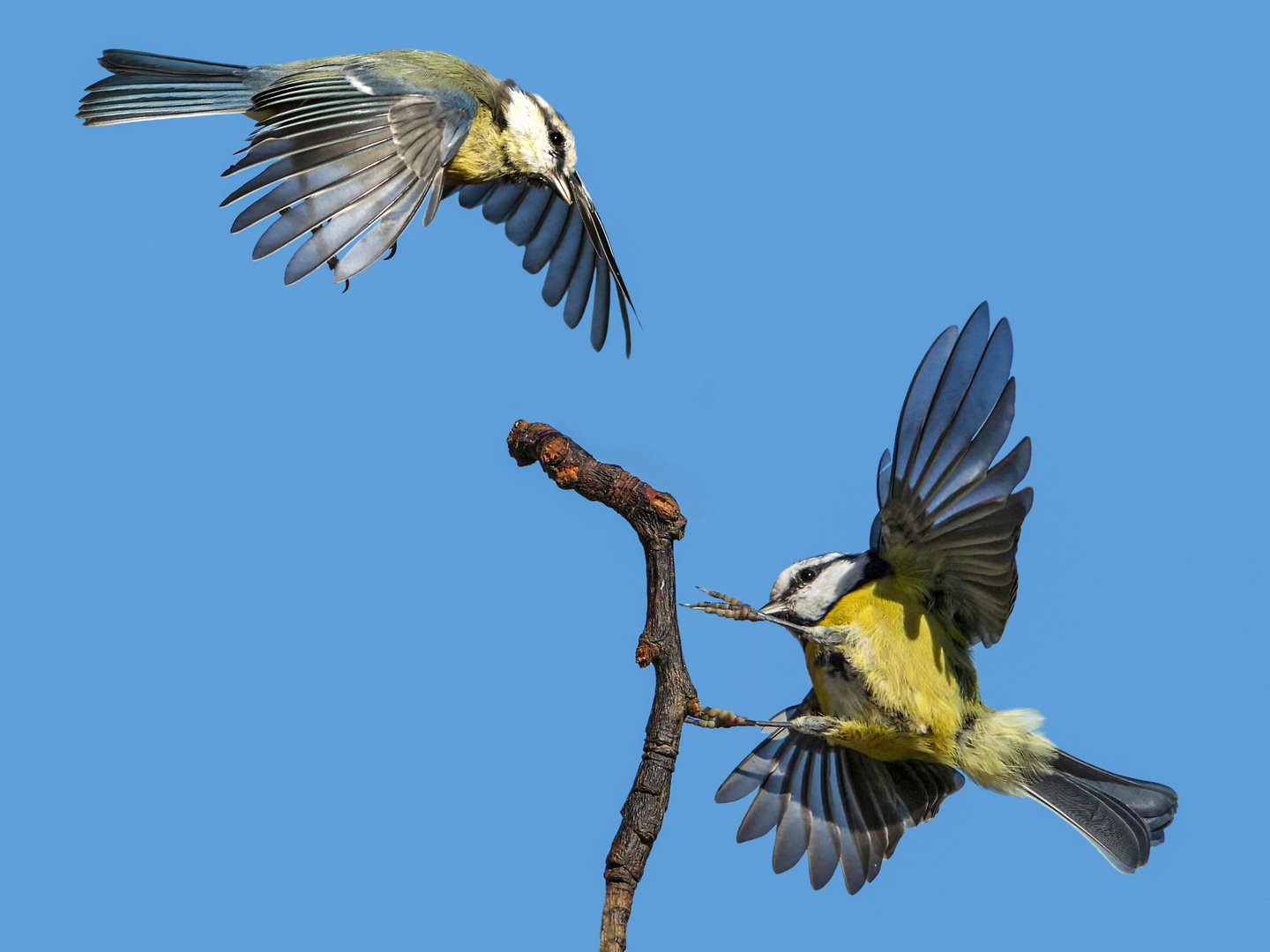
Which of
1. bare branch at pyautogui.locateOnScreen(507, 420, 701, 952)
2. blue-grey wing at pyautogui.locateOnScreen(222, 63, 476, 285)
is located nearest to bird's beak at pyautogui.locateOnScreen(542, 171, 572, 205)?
blue-grey wing at pyautogui.locateOnScreen(222, 63, 476, 285)

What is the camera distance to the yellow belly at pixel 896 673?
2.90 meters

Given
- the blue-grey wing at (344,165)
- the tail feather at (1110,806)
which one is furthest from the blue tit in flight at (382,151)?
the tail feather at (1110,806)

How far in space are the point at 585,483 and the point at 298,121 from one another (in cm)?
104

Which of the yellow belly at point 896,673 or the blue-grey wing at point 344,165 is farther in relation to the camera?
the yellow belly at point 896,673

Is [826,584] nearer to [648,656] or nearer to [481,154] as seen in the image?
[648,656]

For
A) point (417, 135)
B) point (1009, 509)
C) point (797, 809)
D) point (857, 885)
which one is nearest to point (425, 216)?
point (417, 135)

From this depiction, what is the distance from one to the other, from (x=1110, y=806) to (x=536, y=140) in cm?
231

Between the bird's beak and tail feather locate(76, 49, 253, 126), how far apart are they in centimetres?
84

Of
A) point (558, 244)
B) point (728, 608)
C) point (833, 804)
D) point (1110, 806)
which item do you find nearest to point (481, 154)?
point (558, 244)

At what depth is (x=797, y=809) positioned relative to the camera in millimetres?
3250

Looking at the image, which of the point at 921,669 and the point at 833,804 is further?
the point at 833,804

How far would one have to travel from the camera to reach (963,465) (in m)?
2.70

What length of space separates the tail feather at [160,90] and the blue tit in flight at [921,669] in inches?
72.5

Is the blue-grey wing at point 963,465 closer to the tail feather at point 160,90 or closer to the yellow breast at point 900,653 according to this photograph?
the yellow breast at point 900,653
